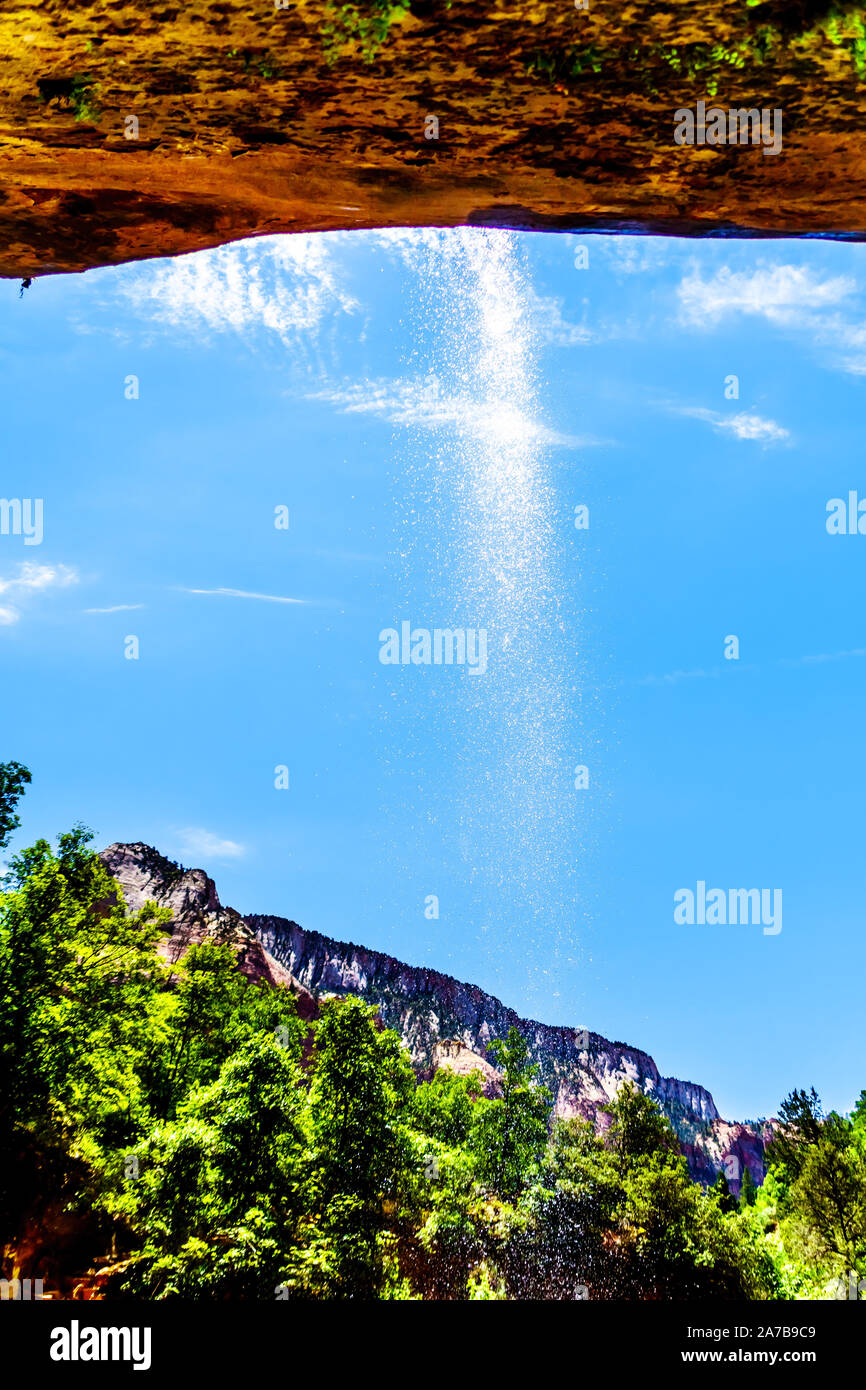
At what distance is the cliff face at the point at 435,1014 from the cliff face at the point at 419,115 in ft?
217

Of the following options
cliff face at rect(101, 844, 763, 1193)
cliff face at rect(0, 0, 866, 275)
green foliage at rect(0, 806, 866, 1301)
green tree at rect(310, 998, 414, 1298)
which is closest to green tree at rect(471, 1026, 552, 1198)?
green foliage at rect(0, 806, 866, 1301)

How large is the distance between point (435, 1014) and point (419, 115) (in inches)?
3767

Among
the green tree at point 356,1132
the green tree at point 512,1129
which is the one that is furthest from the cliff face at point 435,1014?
the green tree at point 356,1132

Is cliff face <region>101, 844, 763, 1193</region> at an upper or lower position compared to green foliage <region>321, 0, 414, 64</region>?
lower

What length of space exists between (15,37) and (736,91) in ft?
16.5

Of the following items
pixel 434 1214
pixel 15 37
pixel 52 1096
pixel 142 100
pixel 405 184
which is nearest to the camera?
pixel 15 37

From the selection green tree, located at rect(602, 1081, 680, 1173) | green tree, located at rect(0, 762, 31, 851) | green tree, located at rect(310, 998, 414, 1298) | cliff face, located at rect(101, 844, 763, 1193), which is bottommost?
cliff face, located at rect(101, 844, 763, 1193)

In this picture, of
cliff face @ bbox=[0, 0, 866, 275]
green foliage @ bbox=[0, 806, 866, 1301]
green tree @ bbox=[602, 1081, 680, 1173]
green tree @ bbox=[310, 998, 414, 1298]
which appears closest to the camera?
cliff face @ bbox=[0, 0, 866, 275]

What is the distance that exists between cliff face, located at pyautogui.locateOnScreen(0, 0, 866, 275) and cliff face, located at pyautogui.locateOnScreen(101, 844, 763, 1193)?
66.2 m

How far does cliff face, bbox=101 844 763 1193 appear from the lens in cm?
7238

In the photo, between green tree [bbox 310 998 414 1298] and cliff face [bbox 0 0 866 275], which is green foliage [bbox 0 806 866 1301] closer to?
green tree [bbox 310 998 414 1298]

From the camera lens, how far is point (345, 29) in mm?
4469
